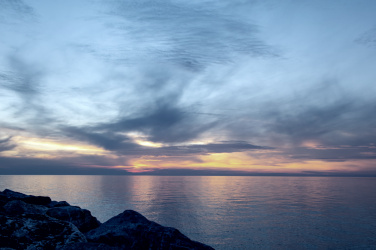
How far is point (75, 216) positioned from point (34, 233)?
6.57 meters

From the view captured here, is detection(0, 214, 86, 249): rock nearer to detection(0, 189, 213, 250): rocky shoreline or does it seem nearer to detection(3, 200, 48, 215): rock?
detection(0, 189, 213, 250): rocky shoreline

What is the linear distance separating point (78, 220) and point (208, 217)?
24.9 metres

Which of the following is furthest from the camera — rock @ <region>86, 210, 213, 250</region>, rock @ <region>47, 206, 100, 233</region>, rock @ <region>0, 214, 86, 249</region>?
rock @ <region>47, 206, 100, 233</region>

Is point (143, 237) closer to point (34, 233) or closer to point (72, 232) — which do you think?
point (72, 232)

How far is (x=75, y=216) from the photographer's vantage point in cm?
1301

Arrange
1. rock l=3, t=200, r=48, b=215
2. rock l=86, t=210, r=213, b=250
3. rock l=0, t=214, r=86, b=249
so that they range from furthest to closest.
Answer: rock l=3, t=200, r=48, b=215
rock l=86, t=210, r=213, b=250
rock l=0, t=214, r=86, b=249

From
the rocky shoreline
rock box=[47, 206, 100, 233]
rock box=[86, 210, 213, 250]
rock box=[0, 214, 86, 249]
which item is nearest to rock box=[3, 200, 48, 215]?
the rocky shoreline

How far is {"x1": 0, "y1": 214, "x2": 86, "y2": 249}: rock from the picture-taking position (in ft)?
21.3

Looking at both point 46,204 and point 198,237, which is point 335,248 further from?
point 46,204

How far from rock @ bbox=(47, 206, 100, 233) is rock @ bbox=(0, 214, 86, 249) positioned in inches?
219

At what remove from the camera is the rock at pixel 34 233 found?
6492 millimetres

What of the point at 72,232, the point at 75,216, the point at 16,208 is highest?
the point at 16,208

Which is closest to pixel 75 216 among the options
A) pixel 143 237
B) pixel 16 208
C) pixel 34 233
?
pixel 16 208

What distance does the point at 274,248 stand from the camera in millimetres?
21625
